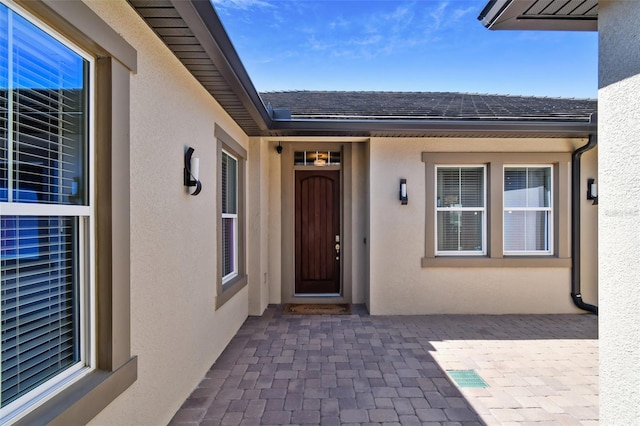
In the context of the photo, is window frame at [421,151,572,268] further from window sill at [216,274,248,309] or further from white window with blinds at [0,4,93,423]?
white window with blinds at [0,4,93,423]

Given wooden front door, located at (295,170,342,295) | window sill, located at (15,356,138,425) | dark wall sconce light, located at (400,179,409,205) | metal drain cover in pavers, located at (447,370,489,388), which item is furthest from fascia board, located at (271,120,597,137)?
window sill, located at (15,356,138,425)

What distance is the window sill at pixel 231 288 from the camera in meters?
4.31

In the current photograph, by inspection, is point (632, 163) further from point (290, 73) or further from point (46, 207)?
point (290, 73)

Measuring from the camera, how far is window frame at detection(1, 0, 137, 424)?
1.89m

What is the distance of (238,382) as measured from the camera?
142 inches

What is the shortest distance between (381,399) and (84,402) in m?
2.53

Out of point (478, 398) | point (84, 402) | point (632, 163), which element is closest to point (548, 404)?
point (478, 398)

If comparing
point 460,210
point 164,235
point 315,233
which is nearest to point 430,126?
point 460,210

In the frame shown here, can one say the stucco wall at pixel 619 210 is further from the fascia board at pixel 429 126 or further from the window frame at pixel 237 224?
the window frame at pixel 237 224

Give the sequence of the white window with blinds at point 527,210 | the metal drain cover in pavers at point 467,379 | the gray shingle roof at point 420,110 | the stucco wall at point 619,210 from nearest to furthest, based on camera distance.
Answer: the stucco wall at point 619,210 → the metal drain cover in pavers at point 467,379 → the gray shingle roof at point 420,110 → the white window with blinds at point 527,210

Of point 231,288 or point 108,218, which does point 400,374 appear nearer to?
point 231,288

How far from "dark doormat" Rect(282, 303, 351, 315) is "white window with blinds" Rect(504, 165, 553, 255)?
3225 millimetres

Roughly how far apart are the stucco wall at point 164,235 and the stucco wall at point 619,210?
3046 mm

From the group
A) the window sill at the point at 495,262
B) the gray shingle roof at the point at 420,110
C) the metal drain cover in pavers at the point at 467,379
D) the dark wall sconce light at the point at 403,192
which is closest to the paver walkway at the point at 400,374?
the metal drain cover in pavers at the point at 467,379
